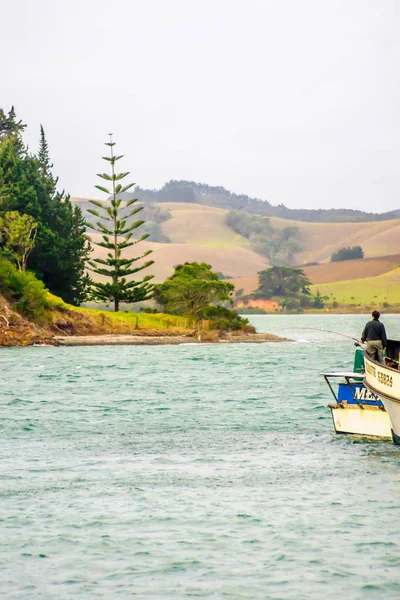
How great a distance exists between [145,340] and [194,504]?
6260 centimetres

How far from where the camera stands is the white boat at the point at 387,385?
A: 19.2m

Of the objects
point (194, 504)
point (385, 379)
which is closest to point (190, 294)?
point (385, 379)

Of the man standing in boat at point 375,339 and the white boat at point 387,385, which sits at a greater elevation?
the man standing in boat at point 375,339

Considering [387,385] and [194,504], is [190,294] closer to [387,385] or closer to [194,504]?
[387,385]

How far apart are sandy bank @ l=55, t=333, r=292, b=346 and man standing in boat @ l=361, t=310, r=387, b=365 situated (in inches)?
2048

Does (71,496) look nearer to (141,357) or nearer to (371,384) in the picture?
(371,384)

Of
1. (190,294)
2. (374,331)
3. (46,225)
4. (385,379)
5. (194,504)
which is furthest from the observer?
(190,294)

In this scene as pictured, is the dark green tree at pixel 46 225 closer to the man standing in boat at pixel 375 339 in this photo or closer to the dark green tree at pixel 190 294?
the dark green tree at pixel 190 294

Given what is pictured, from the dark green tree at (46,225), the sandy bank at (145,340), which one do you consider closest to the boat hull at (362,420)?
the sandy bank at (145,340)

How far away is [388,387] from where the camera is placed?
771 inches

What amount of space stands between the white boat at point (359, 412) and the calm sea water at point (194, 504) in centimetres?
42

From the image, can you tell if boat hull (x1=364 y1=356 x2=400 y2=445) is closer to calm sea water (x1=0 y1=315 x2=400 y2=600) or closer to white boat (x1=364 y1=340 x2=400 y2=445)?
white boat (x1=364 y1=340 x2=400 y2=445)

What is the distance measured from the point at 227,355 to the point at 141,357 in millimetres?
6342

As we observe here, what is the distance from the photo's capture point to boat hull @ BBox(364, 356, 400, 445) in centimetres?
1922
